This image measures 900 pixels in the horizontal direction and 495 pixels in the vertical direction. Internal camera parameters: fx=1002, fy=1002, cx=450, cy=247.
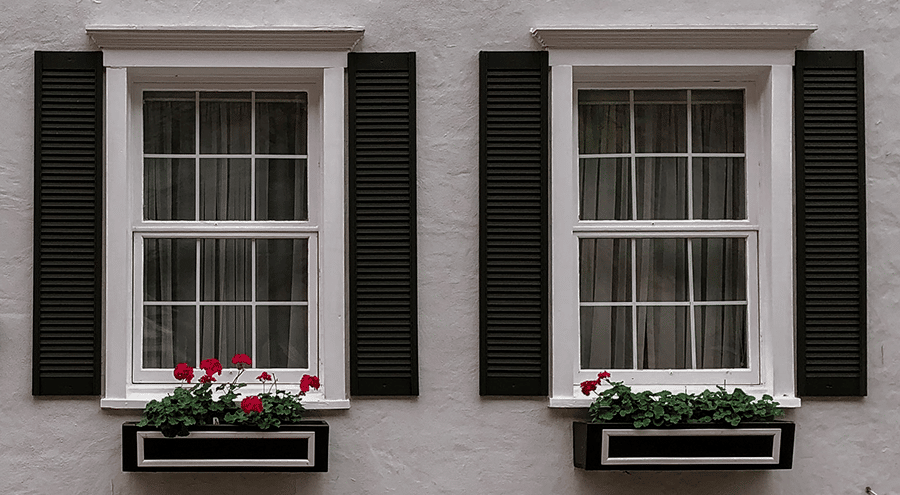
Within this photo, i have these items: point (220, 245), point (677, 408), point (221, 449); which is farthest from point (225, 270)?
point (677, 408)

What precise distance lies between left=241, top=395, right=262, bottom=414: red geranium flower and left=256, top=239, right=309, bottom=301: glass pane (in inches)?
25.9

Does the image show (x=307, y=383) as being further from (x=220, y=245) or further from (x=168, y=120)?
(x=168, y=120)

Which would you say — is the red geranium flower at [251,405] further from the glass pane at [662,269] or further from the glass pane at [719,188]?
the glass pane at [719,188]

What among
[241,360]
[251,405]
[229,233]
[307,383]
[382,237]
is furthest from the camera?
[229,233]

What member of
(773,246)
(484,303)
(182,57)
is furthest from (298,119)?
(773,246)

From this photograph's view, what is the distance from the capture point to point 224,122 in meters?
5.19

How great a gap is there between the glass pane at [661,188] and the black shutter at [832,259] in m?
0.58

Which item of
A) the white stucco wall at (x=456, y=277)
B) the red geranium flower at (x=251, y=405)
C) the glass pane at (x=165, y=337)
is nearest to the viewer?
the red geranium flower at (x=251, y=405)

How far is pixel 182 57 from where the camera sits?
16.3 ft

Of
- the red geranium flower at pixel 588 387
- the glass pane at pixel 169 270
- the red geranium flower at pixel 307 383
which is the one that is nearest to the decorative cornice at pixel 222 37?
the glass pane at pixel 169 270

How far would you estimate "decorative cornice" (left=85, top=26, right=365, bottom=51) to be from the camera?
4.92m

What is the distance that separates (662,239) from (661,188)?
0.87ft

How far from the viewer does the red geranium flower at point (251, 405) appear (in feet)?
15.3

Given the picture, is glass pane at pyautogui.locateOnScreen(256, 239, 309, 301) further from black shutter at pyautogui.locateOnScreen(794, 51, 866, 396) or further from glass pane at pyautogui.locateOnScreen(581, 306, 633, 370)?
black shutter at pyautogui.locateOnScreen(794, 51, 866, 396)
